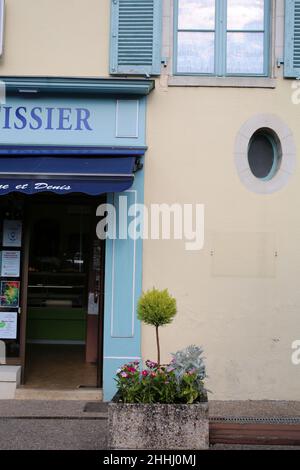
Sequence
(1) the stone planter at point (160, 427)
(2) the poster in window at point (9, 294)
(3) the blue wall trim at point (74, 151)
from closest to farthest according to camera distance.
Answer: (1) the stone planter at point (160, 427) → (3) the blue wall trim at point (74, 151) → (2) the poster in window at point (9, 294)

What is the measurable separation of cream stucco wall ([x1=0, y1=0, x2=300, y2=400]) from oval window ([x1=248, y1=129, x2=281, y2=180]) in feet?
1.08

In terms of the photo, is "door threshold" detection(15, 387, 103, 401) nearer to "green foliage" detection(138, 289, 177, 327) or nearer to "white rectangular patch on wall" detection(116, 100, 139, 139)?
"green foliage" detection(138, 289, 177, 327)

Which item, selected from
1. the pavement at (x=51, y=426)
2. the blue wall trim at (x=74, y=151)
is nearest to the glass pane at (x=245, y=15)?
the blue wall trim at (x=74, y=151)

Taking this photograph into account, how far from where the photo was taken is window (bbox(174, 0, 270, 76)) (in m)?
7.13

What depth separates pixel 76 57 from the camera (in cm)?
704

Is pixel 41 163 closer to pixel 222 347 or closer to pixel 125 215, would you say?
pixel 125 215

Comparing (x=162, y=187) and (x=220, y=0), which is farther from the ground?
(x=220, y=0)

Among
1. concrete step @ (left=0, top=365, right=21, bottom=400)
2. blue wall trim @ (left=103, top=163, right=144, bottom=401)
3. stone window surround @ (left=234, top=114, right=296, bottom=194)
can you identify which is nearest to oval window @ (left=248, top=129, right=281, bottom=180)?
stone window surround @ (left=234, top=114, right=296, bottom=194)

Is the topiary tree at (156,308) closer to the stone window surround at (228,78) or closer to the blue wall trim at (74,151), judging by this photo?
the blue wall trim at (74,151)

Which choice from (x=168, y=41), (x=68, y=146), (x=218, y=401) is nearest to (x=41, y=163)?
(x=68, y=146)

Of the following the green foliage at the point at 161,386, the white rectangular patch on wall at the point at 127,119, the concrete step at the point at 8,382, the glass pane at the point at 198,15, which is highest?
the glass pane at the point at 198,15

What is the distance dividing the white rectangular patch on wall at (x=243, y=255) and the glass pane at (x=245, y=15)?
291 centimetres

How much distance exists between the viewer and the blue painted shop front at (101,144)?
663 centimetres

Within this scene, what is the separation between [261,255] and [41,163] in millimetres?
3114
